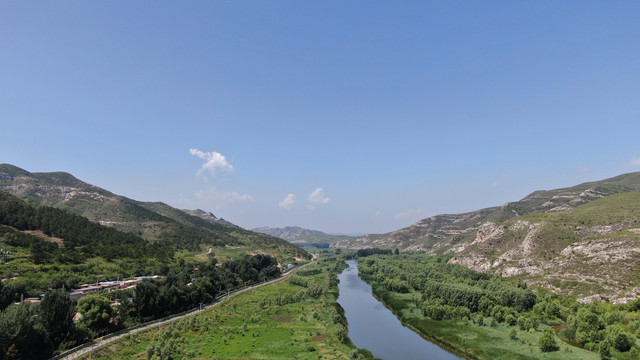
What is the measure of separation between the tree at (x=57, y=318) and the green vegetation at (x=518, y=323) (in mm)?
64335

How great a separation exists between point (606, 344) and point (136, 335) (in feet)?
248

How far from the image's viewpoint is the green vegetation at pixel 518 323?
154ft

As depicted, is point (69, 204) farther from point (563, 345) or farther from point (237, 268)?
point (563, 345)

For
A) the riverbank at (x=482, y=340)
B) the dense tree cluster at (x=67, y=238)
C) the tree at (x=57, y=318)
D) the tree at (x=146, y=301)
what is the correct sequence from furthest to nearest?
the dense tree cluster at (x=67, y=238) < the tree at (x=146, y=301) < the riverbank at (x=482, y=340) < the tree at (x=57, y=318)

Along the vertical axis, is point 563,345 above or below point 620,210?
below

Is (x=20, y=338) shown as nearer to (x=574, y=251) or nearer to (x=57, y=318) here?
(x=57, y=318)

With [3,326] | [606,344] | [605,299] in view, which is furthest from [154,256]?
[605,299]

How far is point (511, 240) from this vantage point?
12569 cm

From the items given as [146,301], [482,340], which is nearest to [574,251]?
[482,340]

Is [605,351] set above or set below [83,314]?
below

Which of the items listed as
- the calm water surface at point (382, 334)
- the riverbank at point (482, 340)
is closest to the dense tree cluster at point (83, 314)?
the calm water surface at point (382, 334)

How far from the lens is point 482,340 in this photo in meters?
54.8

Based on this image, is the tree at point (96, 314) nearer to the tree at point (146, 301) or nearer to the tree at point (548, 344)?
the tree at point (146, 301)

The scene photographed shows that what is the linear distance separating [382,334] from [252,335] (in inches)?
1100
